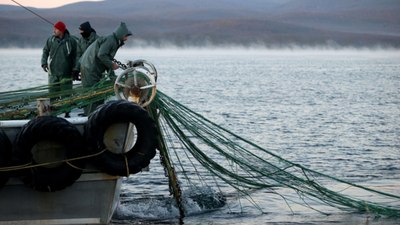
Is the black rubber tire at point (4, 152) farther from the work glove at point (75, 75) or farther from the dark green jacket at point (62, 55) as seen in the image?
the dark green jacket at point (62, 55)

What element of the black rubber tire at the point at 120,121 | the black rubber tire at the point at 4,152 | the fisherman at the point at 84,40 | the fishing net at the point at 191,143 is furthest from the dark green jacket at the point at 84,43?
the black rubber tire at the point at 4,152

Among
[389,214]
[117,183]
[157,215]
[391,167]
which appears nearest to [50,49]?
[157,215]

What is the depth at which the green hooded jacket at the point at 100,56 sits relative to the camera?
1126 cm

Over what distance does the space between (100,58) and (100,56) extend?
3cm

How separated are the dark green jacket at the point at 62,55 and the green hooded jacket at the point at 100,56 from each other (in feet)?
4.22

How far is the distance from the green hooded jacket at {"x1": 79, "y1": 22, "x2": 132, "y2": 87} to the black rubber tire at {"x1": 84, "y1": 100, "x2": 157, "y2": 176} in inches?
74.1

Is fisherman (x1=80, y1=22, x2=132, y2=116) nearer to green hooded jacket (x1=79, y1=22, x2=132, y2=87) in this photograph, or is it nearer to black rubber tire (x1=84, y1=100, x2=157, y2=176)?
green hooded jacket (x1=79, y1=22, x2=132, y2=87)

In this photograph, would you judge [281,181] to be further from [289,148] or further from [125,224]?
[289,148]

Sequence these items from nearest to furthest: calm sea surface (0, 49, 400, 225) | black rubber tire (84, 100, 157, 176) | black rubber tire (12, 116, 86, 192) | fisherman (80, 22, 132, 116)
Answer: black rubber tire (12, 116, 86, 192)
black rubber tire (84, 100, 157, 176)
fisherman (80, 22, 132, 116)
calm sea surface (0, 49, 400, 225)

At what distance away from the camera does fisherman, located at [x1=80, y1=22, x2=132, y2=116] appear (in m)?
11.3

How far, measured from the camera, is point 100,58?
37.0 feet

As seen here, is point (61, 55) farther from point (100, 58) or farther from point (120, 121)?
point (120, 121)

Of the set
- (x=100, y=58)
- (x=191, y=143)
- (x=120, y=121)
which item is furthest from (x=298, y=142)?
(x=120, y=121)

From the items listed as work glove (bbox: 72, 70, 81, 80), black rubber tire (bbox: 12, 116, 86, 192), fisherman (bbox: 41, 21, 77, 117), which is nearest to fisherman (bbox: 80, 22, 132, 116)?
work glove (bbox: 72, 70, 81, 80)
